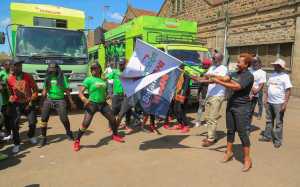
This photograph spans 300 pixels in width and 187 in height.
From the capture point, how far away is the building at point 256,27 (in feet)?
45.4

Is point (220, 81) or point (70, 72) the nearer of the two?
point (220, 81)

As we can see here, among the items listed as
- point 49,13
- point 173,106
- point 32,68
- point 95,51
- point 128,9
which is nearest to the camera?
point 173,106

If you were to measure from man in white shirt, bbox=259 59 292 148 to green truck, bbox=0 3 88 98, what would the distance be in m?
5.64

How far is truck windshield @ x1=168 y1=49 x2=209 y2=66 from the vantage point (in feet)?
31.3

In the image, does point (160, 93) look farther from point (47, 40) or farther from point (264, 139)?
point (47, 40)

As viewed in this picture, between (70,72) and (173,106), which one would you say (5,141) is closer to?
(70,72)

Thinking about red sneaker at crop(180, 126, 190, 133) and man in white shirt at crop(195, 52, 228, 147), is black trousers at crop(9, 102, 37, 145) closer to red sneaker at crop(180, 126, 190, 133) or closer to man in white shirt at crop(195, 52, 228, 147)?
red sneaker at crop(180, 126, 190, 133)

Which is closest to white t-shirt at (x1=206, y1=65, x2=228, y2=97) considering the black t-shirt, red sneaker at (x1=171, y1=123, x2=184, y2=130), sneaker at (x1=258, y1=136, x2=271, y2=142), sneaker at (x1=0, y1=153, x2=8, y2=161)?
the black t-shirt

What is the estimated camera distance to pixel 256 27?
15766 mm

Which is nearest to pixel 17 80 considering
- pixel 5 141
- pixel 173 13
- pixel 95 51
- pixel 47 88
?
pixel 47 88

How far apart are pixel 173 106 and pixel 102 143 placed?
2276mm

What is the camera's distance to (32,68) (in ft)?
27.5

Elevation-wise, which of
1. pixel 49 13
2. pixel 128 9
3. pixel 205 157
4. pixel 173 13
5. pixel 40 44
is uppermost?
pixel 128 9

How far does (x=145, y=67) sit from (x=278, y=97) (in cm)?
281
